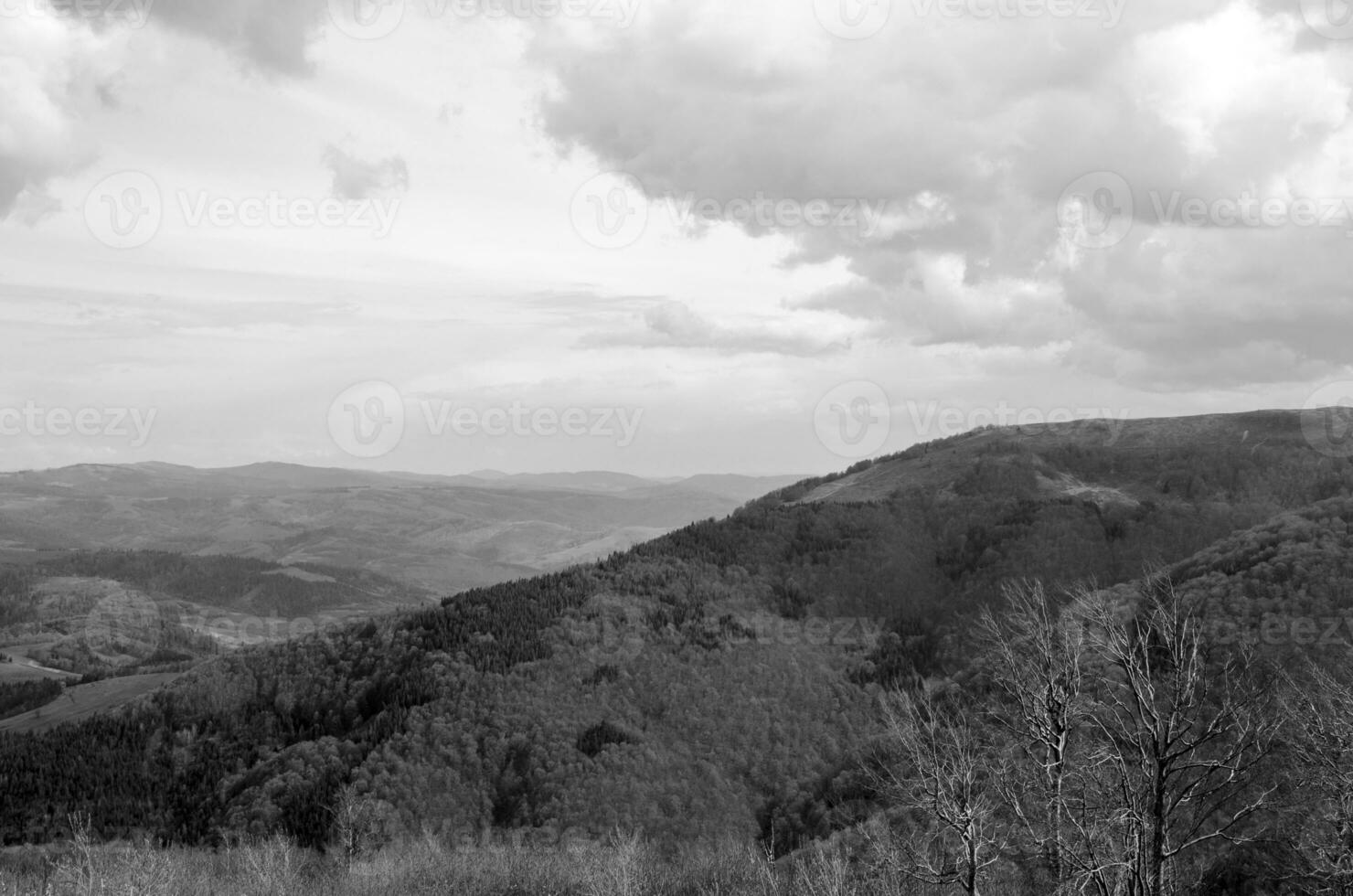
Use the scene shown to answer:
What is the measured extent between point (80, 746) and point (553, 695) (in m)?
97.2

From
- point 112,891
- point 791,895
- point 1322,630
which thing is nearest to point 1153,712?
point 791,895

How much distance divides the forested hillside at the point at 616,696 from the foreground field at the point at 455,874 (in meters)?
19.0

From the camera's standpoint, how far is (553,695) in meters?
148

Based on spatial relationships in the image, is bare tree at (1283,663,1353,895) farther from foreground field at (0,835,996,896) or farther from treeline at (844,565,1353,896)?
foreground field at (0,835,996,896)

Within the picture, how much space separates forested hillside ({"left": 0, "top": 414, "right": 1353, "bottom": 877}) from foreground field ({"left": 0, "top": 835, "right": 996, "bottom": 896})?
747 inches

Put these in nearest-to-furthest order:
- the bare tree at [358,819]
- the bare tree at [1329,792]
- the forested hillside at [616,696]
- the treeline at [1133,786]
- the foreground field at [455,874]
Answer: the treeline at [1133,786], the bare tree at [1329,792], the foreground field at [455,874], the bare tree at [358,819], the forested hillside at [616,696]

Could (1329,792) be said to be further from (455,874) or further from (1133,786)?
(455,874)

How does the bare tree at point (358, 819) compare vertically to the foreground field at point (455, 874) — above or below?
below

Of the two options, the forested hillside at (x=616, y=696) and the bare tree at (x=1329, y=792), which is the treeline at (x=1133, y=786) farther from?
the forested hillside at (x=616, y=696)

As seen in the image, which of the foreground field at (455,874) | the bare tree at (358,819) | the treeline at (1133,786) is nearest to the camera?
the treeline at (1133,786)

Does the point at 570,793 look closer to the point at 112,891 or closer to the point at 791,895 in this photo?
the point at 791,895

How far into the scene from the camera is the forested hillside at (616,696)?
122562 millimetres

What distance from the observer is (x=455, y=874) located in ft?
258

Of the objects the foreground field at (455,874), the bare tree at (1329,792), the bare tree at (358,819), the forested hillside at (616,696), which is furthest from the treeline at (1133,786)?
the bare tree at (358,819)
